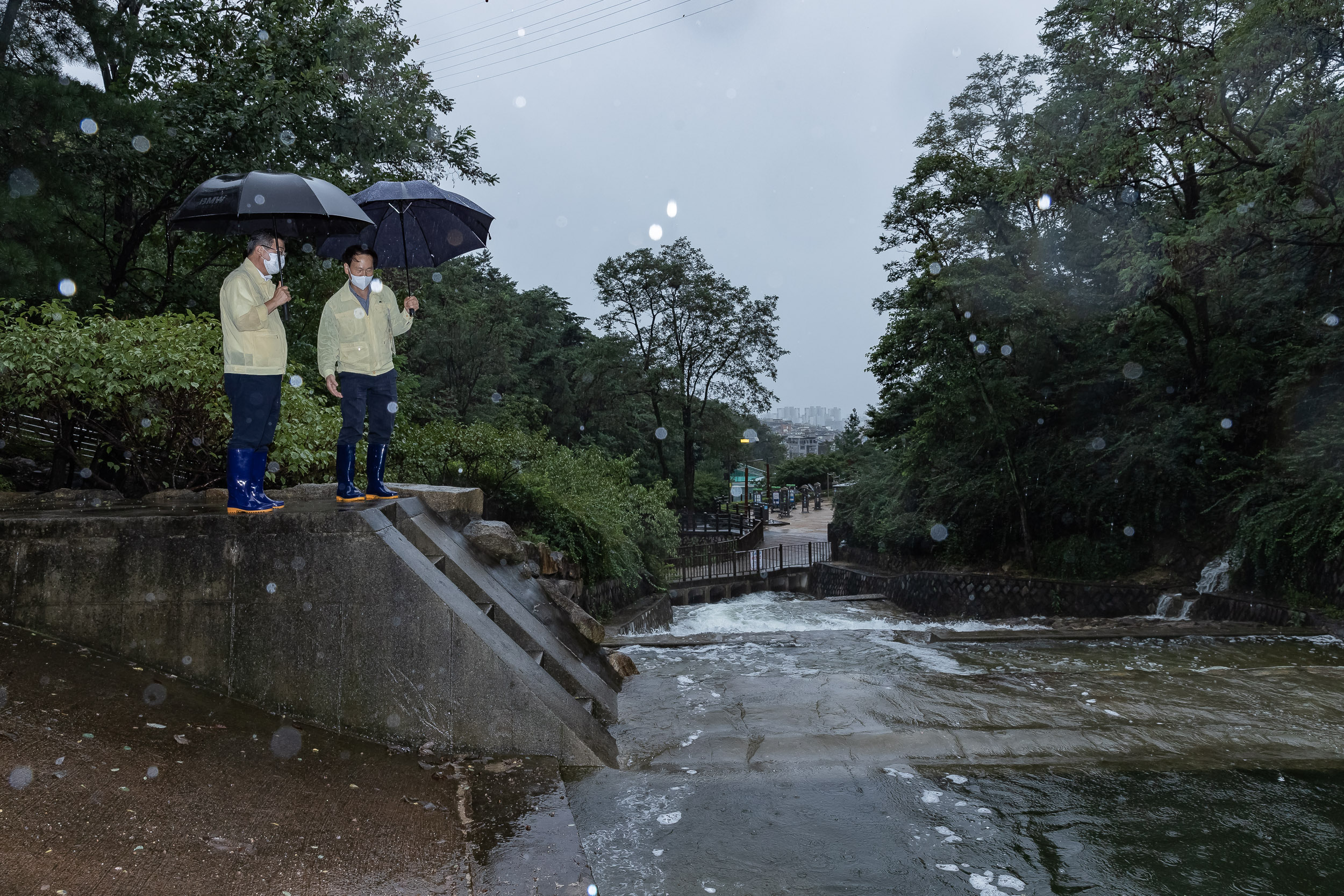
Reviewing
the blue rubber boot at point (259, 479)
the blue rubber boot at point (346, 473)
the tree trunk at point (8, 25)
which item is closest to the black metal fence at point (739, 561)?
the tree trunk at point (8, 25)

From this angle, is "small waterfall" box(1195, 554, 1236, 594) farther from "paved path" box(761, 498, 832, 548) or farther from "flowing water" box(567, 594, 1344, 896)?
"paved path" box(761, 498, 832, 548)

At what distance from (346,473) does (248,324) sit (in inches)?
45.7

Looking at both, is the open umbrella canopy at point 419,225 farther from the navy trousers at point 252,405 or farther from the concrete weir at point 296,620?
the concrete weir at point 296,620

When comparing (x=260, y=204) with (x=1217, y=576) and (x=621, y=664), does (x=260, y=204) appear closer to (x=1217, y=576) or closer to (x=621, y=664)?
(x=621, y=664)

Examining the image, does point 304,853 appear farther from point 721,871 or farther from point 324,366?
point 324,366

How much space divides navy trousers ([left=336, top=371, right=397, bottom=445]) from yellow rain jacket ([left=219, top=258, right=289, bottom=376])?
0.55 meters

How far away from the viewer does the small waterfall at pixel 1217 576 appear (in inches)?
563

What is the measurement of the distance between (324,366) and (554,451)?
393 inches

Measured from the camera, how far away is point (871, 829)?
3879mm

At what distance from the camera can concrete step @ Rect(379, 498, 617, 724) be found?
18.0 feet

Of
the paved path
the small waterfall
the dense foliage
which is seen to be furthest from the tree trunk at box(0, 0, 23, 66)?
the paved path

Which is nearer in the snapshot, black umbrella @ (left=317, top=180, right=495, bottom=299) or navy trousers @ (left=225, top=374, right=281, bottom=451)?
navy trousers @ (left=225, top=374, right=281, bottom=451)

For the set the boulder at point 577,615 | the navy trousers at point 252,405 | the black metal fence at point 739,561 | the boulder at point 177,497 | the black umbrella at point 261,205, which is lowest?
the black metal fence at point 739,561

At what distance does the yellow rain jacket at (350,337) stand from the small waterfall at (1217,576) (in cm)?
1526
